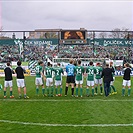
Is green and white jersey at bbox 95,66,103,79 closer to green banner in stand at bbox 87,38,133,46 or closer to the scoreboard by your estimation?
the scoreboard

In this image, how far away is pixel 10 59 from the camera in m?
32.4

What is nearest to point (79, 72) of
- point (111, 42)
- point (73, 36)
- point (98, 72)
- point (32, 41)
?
point (98, 72)

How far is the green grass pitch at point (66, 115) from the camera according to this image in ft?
25.0

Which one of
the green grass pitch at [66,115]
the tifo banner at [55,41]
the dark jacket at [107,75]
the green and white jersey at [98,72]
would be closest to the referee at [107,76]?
the dark jacket at [107,75]

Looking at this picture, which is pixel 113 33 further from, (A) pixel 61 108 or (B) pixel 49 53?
(A) pixel 61 108

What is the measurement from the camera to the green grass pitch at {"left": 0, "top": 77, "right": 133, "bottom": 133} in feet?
25.0

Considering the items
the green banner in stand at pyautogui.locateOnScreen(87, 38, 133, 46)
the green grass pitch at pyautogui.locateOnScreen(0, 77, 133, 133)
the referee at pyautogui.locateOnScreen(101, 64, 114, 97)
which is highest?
the green banner in stand at pyautogui.locateOnScreen(87, 38, 133, 46)

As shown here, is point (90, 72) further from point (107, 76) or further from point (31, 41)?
point (31, 41)

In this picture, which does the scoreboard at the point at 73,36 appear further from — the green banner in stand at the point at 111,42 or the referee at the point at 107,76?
the referee at the point at 107,76

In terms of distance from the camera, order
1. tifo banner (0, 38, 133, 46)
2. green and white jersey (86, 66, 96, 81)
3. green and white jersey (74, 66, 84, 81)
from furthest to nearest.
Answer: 1. tifo banner (0, 38, 133, 46)
2. green and white jersey (86, 66, 96, 81)
3. green and white jersey (74, 66, 84, 81)

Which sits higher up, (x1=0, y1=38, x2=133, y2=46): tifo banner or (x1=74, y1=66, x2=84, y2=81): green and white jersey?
(x1=0, y1=38, x2=133, y2=46): tifo banner

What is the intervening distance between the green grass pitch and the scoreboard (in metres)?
18.1

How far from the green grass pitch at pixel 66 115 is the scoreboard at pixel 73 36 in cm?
1807

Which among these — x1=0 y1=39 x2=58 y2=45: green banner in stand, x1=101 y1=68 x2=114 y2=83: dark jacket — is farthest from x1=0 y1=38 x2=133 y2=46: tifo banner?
x1=101 y1=68 x2=114 y2=83: dark jacket
